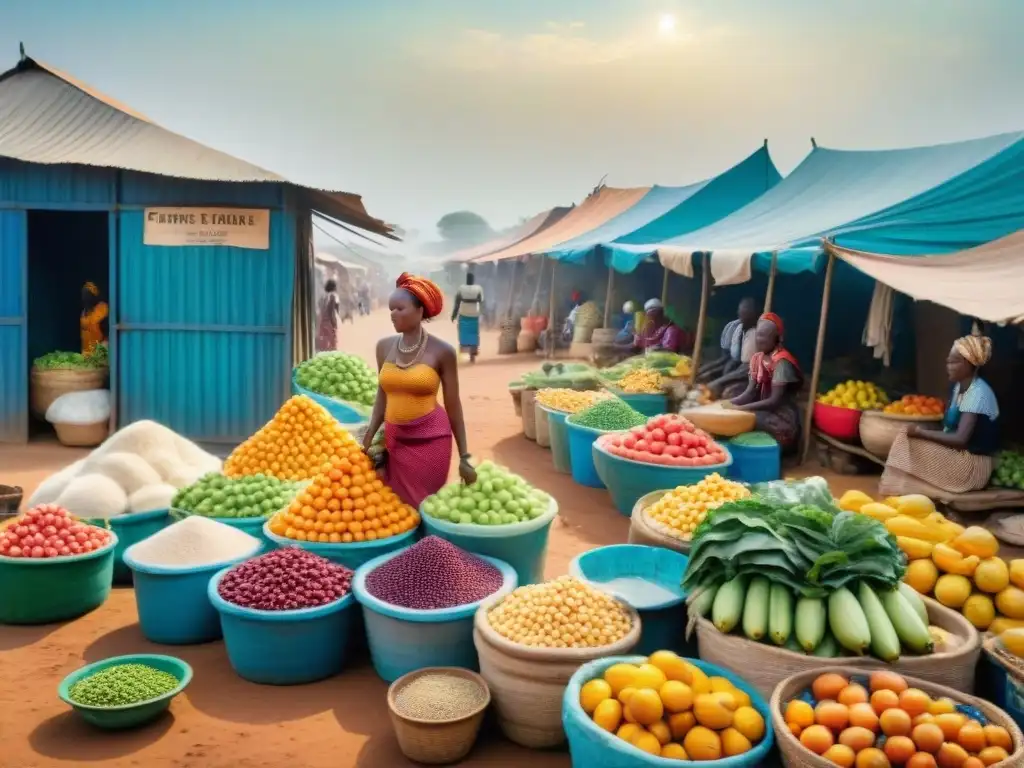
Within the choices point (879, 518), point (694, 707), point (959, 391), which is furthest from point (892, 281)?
point (694, 707)

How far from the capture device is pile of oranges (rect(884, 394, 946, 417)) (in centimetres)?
777

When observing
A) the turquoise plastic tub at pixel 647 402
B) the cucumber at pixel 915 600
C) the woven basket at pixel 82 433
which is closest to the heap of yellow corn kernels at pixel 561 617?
the cucumber at pixel 915 600

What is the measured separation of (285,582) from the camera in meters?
4.15

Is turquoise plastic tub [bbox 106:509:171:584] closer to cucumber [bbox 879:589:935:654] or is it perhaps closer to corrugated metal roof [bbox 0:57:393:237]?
cucumber [bbox 879:589:935:654]

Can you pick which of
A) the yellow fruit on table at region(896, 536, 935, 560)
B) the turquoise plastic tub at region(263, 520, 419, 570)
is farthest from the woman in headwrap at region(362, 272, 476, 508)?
the yellow fruit on table at region(896, 536, 935, 560)

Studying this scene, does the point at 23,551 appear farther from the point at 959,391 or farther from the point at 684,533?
the point at 959,391

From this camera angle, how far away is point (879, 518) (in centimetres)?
424

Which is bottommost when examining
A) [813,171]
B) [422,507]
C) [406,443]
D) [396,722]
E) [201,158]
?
[396,722]

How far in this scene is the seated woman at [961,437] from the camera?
21.5 feet

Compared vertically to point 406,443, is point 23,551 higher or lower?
lower

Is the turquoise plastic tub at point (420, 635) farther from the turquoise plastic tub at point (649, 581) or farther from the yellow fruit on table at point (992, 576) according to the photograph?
the yellow fruit on table at point (992, 576)

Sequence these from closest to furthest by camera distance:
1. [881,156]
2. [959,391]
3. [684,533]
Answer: [684,533]
[959,391]
[881,156]

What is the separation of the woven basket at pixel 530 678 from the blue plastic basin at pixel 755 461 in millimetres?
4171

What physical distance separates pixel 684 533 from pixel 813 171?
10649 mm
